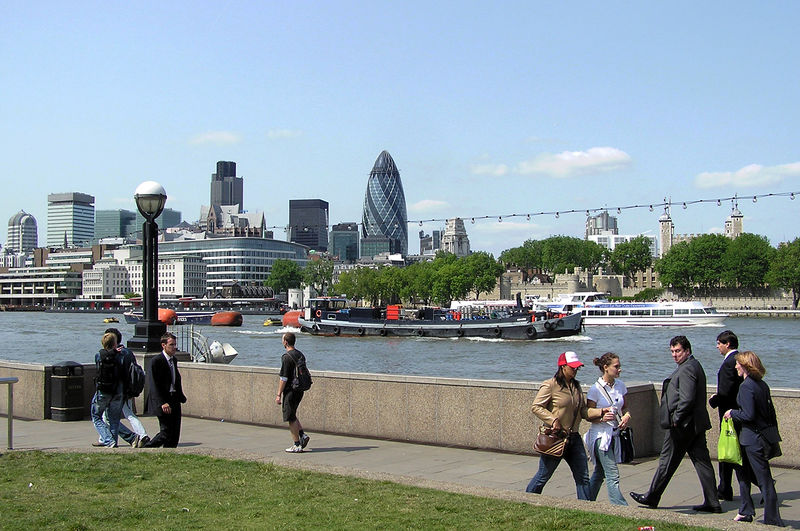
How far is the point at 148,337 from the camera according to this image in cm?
1747

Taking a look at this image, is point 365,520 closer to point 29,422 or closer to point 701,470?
point 701,470

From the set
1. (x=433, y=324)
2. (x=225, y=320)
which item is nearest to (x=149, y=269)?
(x=433, y=324)

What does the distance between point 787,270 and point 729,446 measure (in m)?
156

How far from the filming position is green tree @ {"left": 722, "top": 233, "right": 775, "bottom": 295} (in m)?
163

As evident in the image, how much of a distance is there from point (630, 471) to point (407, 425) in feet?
13.2

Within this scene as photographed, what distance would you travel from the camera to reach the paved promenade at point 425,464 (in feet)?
31.2

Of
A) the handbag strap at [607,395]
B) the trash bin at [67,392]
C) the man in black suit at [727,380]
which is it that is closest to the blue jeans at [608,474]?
the handbag strap at [607,395]

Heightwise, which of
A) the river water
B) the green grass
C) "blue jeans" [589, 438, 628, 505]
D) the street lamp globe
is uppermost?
the street lamp globe

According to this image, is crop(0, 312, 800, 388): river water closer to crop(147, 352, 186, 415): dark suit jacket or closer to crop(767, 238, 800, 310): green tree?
crop(147, 352, 186, 415): dark suit jacket

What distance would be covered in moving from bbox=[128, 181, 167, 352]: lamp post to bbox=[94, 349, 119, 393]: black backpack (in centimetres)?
384

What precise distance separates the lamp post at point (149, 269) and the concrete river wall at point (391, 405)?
51 centimetres

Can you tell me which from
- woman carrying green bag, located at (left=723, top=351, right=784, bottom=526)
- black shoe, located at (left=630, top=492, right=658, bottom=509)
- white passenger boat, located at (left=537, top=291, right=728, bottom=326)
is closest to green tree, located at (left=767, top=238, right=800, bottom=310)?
white passenger boat, located at (left=537, top=291, right=728, bottom=326)

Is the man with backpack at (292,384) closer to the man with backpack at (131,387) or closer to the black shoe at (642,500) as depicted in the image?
the man with backpack at (131,387)

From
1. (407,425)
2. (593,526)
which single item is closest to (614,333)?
(407,425)
